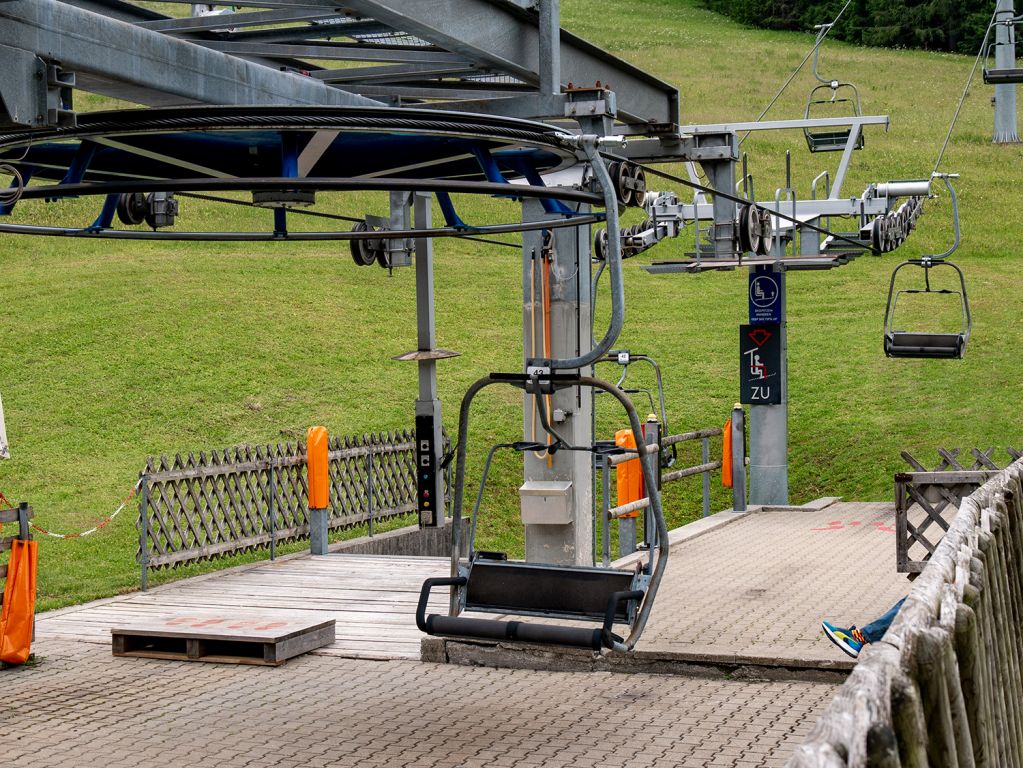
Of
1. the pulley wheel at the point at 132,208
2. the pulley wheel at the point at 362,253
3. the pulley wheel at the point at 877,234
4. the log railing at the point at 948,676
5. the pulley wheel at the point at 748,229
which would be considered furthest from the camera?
the pulley wheel at the point at 877,234

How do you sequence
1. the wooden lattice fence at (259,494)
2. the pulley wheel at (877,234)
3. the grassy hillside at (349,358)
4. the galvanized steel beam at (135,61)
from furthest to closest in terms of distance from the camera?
the grassy hillside at (349,358)
the pulley wheel at (877,234)
the wooden lattice fence at (259,494)
the galvanized steel beam at (135,61)

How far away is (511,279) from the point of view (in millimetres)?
36344

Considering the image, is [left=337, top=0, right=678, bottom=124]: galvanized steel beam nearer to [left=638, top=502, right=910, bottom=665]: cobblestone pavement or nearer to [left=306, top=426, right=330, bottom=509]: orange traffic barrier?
[left=638, top=502, right=910, bottom=665]: cobblestone pavement

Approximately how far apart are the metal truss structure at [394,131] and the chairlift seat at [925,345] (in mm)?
3052

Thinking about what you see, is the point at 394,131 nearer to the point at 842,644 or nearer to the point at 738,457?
the point at 842,644

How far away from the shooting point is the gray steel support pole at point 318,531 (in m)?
14.3

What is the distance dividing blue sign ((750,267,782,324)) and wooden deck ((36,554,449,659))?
671 centimetres

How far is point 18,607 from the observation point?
9.12 metres

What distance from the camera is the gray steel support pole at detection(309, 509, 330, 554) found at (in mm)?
14305

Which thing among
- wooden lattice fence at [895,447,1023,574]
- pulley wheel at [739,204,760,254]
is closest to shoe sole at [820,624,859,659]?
wooden lattice fence at [895,447,1023,574]

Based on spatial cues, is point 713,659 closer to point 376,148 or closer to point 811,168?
point 376,148

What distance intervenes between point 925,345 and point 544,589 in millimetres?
10874

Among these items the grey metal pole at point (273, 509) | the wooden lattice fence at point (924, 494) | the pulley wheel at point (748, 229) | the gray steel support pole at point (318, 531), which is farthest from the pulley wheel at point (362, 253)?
the wooden lattice fence at point (924, 494)

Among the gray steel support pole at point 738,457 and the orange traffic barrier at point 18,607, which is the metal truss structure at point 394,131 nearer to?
the orange traffic barrier at point 18,607
